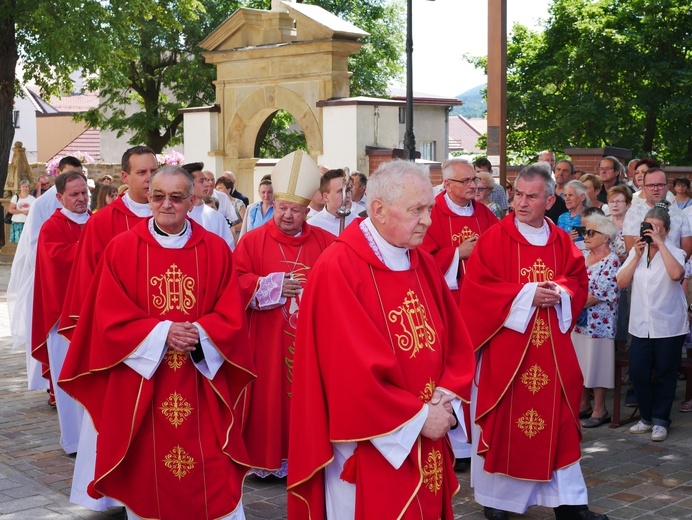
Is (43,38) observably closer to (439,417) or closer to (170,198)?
(170,198)

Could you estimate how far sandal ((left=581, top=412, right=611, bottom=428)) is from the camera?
8203mm

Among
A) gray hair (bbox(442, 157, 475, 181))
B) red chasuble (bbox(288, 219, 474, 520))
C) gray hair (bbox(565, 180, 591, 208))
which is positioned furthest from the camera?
gray hair (bbox(565, 180, 591, 208))

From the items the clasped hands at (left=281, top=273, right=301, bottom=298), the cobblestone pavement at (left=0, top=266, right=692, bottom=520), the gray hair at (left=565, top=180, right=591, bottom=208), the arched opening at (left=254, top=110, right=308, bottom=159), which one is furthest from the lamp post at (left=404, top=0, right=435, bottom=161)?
the arched opening at (left=254, top=110, right=308, bottom=159)

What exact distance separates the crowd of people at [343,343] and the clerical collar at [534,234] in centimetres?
1

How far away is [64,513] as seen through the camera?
6090mm

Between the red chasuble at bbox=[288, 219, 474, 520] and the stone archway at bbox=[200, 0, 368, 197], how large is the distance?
1523cm

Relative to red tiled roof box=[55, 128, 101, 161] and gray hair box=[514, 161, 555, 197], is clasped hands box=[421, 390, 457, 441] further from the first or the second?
red tiled roof box=[55, 128, 101, 161]

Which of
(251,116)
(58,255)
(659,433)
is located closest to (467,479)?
(659,433)

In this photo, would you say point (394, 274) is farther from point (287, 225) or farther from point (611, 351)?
point (611, 351)

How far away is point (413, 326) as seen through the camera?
4.27m

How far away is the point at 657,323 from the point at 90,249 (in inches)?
167

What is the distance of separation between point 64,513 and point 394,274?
2.95 metres

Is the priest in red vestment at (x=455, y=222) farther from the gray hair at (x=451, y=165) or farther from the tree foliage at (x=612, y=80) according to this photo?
the tree foliage at (x=612, y=80)

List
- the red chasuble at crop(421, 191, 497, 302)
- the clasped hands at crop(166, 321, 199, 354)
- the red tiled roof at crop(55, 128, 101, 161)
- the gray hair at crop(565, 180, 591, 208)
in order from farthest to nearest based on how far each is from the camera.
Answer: the red tiled roof at crop(55, 128, 101, 161) → the gray hair at crop(565, 180, 591, 208) → the red chasuble at crop(421, 191, 497, 302) → the clasped hands at crop(166, 321, 199, 354)
